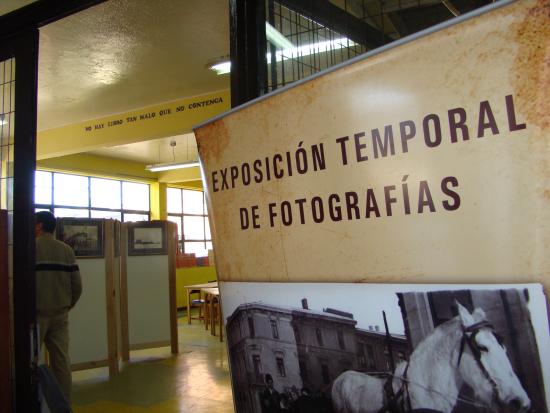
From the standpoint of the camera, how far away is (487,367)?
0.75m

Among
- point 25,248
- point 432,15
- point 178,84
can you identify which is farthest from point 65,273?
point 432,15

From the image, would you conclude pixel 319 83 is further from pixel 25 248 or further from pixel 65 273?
pixel 65 273

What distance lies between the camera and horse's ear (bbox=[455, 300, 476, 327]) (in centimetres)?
76

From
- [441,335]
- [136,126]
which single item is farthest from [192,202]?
[441,335]

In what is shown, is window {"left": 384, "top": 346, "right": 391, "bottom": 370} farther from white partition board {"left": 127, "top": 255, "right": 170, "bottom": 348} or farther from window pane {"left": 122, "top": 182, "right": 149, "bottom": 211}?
window pane {"left": 122, "top": 182, "right": 149, "bottom": 211}

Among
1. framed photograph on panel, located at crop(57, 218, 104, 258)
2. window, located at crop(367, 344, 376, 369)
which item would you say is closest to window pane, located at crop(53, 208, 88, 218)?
framed photograph on panel, located at crop(57, 218, 104, 258)

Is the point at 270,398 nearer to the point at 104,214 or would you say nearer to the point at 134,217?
the point at 104,214

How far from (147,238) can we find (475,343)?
200 inches

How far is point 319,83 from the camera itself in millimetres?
949

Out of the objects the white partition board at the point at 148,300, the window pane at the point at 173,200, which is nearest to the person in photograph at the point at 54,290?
the white partition board at the point at 148,300

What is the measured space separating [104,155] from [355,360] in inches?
377

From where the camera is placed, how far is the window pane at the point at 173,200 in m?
11.2

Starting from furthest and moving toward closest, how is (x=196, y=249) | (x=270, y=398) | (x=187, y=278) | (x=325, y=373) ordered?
(x=196, y=249) < (x=187, y=278) < (x=270, y=398) < (x=325, y=373)

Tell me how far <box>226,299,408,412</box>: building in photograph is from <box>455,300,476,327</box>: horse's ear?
0.12m
